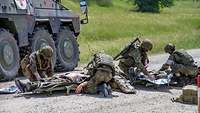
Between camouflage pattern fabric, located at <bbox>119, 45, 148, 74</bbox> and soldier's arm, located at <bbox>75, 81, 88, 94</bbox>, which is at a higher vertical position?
camouflage pattern fabric, located at <bbox>119, 45, 148, 74</bbox>

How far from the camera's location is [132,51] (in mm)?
13750

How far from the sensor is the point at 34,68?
40.6 feet

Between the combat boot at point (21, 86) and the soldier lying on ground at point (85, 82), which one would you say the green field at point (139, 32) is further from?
the combat boot at point (21, 86)

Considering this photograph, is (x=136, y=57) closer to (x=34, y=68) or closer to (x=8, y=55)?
(x=34, y=68)

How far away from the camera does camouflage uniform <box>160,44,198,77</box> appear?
13.6 meters

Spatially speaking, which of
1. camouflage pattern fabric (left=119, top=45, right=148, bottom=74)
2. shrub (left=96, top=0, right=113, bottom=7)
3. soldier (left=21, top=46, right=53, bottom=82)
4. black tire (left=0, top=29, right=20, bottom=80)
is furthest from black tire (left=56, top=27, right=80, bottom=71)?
shrub (left=96, top=0, right=113, bottom=7)

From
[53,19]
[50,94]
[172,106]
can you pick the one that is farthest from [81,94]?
[53,19]

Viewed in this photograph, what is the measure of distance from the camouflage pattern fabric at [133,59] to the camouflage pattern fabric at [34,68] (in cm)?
190

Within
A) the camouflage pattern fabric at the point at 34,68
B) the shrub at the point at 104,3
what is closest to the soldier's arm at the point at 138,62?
the camouflage pattern fabric at the point at 34,68

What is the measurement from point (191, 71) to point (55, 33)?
5.79 meters

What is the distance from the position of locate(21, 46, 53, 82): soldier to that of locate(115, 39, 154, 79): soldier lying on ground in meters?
1.94

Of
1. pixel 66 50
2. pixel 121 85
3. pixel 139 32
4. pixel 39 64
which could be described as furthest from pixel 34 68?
pixel 139 32

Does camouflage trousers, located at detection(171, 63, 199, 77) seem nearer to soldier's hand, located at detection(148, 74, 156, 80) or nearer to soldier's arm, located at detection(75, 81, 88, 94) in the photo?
soldier's hand, located at detection(148, 74, 156, 80)

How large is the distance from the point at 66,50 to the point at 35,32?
2.12m
